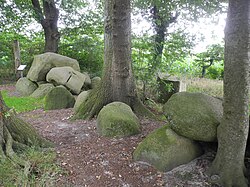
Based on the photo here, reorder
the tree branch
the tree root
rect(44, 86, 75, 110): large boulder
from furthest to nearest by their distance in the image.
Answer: the tree branch → rect(44, 86, 75, 110): large boulder → the tree root

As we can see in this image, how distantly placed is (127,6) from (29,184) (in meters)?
3.89

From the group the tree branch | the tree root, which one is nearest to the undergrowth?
the tree root

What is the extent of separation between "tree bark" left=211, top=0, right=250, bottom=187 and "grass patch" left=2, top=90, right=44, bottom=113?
566 centimetres

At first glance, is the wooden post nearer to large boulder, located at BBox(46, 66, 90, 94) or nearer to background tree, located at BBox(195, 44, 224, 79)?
large boulder, located at BBox(46, 66, 90, 94)

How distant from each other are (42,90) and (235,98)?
7141 mm

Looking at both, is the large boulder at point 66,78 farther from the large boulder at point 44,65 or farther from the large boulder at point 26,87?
the large boulder at point 26,87

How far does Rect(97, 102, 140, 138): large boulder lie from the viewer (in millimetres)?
3984

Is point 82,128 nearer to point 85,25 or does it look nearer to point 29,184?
point 29,184

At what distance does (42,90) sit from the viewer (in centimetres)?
834

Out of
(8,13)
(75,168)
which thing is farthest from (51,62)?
(75,168)

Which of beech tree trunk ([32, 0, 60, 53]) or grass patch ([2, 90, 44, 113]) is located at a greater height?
beech tree trunk ([32, 0, 60, 53])

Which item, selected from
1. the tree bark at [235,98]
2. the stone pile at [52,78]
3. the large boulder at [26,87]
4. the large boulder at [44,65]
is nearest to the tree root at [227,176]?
the tree bark at [235,98]

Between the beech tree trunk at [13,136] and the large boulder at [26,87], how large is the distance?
18.5ft

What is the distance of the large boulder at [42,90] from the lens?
8.20 m
